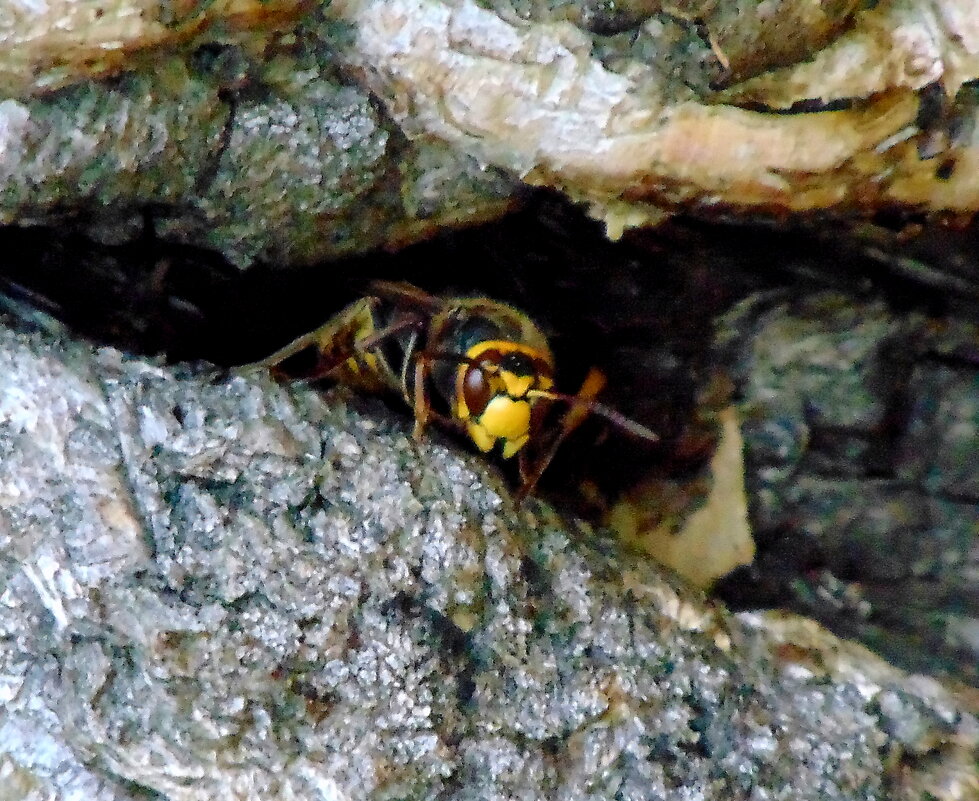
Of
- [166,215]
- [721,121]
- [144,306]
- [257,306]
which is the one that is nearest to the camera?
[721,121]

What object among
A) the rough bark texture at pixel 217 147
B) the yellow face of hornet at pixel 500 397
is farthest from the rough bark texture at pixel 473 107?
the yellow face of hornet at pixel 500 397

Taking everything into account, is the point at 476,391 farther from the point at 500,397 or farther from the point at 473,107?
the point at 473,107

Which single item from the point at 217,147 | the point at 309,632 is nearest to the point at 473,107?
the point at 217,147

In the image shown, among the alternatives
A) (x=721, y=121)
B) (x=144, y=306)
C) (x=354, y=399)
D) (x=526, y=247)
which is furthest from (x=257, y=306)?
(x=721, y=121)

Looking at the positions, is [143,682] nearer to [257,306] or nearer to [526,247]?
[257,306]

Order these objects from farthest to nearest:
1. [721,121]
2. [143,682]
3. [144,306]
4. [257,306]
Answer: [257,306] → [144,306] → [721,121] → [143,682]

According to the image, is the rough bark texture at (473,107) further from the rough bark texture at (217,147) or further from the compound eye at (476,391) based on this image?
the compound eye at (476,391)

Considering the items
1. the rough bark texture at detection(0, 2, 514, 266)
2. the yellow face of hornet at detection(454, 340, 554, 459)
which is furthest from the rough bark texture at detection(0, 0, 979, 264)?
the yellow face of hornet at detection(454, 340, 554, 459)
